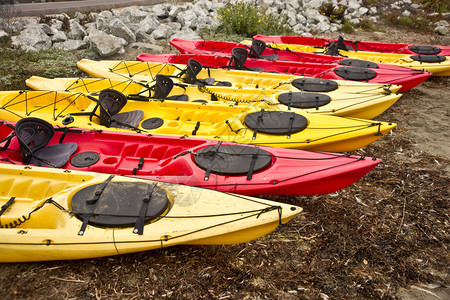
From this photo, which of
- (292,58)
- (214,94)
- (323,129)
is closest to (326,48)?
(292,58)

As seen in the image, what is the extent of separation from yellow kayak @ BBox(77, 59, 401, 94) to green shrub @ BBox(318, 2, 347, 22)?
8.77m

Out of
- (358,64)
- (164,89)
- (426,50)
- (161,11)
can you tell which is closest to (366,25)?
(426,50)

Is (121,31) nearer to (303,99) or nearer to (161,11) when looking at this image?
(161,11)

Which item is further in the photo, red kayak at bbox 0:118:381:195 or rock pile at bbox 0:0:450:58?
rock pile at bbox 0:0:450:58

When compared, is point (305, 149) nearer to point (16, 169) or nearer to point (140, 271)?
point (140, 271)

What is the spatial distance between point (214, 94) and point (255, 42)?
276 centimetres

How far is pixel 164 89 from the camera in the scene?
17.5 ft

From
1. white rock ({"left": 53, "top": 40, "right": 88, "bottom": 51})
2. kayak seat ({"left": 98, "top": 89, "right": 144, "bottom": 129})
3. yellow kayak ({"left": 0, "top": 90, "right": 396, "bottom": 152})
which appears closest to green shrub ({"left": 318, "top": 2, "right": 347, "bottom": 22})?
white rock ({"left": 53, "top": 40, "right": 88, "bottom": 51})

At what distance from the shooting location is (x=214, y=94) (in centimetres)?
558

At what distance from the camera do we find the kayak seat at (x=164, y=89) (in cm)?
519

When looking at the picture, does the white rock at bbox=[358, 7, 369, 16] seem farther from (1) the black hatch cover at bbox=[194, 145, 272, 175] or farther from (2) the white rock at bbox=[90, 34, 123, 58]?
(1) the black hatch cover at bbox=[194, 145, 272, 175]

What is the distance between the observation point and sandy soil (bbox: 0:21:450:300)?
2.84 meters

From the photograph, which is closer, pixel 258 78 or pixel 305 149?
pixel 305 149

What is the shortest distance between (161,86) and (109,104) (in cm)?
93
